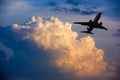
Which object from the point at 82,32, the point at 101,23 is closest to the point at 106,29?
the point at 101,23

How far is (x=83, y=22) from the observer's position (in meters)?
6.45

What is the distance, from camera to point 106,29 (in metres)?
6.61

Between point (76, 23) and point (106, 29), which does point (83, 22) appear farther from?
point (106, 29)

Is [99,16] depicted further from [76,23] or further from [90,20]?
[76,23]

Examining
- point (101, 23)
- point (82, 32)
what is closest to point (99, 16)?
point (101, 23)

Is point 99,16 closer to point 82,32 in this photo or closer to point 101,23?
point 101,23

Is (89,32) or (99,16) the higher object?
(99,16)

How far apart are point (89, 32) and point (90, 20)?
1.03ft

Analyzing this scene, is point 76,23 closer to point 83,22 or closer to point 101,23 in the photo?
point 83,22

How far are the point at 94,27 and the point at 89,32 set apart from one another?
0.26 m

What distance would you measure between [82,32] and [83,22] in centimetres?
26

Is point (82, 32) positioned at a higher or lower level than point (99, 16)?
lower

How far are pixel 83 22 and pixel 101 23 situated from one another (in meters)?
0.49

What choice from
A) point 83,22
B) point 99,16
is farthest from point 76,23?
point 99,16
